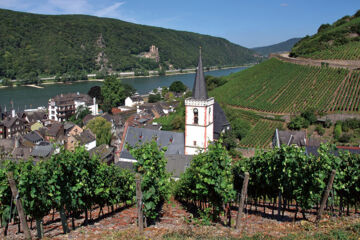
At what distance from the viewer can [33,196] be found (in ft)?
27.4

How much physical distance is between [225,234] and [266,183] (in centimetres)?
325

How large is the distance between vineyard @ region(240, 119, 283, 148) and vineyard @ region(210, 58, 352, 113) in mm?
4755

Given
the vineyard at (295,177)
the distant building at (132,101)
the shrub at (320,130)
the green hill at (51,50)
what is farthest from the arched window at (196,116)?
the green hill at (51,50)

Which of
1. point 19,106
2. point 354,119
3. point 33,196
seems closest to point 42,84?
point 19,106

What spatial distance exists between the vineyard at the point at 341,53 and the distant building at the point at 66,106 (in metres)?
48.4

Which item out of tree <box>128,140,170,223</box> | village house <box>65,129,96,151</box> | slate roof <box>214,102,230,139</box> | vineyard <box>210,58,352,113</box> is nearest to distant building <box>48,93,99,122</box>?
village house <box>65,129,96,151</box>

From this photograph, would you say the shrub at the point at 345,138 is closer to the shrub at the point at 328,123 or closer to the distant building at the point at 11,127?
the shrub at the point at 328,123

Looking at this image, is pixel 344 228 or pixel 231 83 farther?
pixel 231 83

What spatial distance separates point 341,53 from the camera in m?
56.0

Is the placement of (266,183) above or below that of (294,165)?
below

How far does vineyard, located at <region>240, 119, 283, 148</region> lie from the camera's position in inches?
1436

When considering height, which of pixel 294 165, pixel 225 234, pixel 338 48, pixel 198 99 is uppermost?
pixel 338 48

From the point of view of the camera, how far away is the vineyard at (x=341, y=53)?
176ft

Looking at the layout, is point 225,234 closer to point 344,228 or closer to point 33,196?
point 344,228
